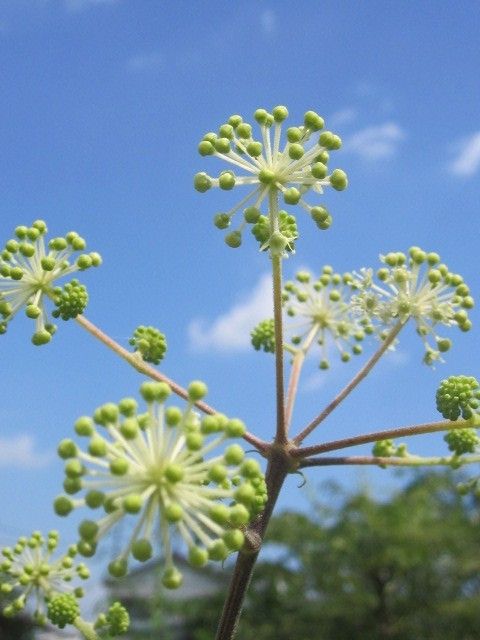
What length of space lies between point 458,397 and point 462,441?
0.28m

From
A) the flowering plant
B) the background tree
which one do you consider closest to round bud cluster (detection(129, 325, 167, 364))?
the flowering plant

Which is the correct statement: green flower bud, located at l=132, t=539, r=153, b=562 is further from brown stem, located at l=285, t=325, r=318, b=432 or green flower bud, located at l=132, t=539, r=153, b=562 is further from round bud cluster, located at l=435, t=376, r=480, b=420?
round bud cluster, located at l=435, t=376, r=480, b=420

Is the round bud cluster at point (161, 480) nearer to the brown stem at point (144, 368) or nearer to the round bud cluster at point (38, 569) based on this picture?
the brown stem at point (144, 368)

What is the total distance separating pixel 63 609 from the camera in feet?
11.8

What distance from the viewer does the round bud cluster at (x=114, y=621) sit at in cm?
341

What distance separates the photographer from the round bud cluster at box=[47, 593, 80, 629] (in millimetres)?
3578

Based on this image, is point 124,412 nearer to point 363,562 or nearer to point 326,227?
point 326,227

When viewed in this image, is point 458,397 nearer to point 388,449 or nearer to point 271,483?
point 388,449

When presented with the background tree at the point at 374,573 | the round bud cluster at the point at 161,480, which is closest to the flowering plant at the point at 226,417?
the round bud cluster at the point at 161,480

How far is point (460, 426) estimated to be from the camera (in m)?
3.23

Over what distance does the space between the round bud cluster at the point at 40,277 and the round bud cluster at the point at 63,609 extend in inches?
44.3

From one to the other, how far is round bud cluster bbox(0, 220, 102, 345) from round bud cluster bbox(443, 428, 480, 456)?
1658mm

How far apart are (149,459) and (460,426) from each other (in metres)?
1.48

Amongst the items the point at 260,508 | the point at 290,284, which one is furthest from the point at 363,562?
the point at 260,508
